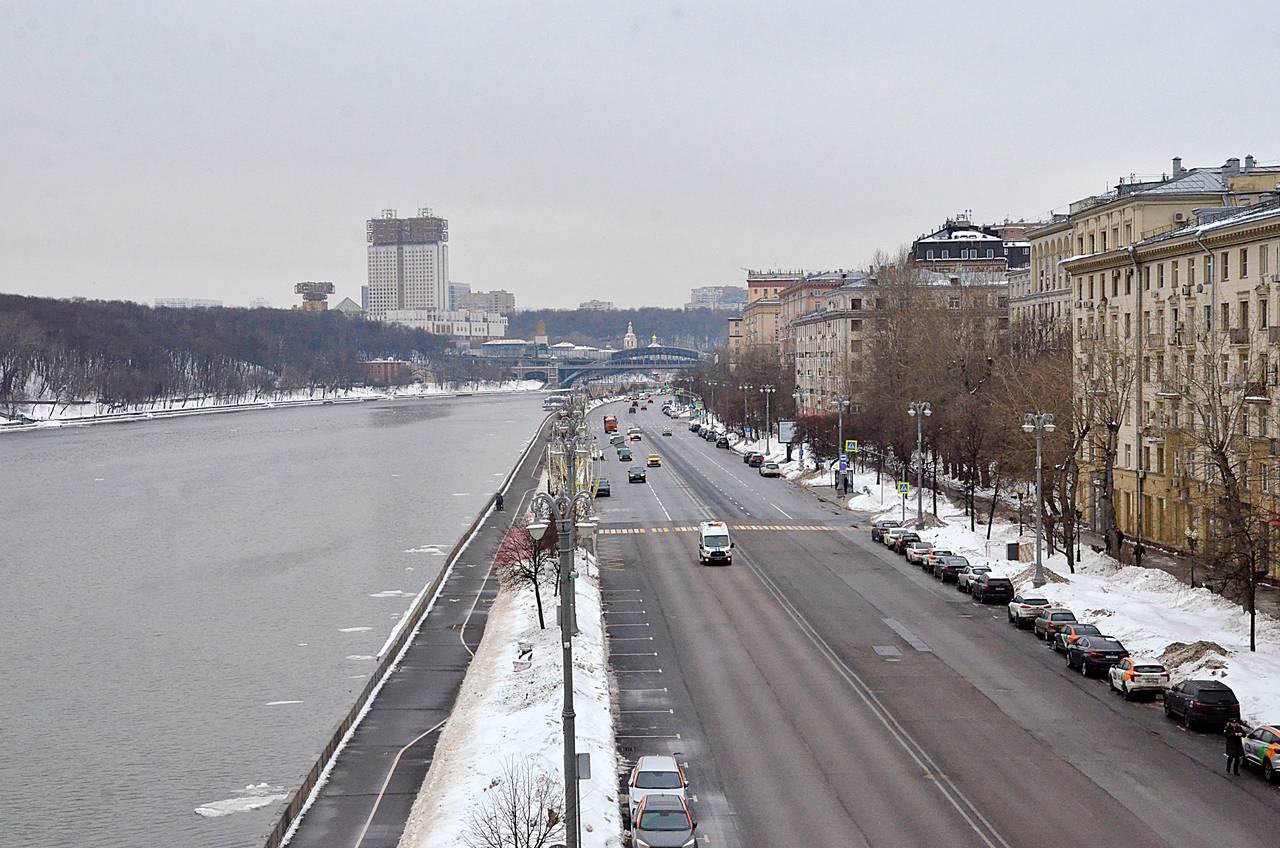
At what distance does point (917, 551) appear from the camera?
52031mm

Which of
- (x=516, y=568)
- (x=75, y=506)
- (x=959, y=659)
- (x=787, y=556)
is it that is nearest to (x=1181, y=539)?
(x=787, y=556)

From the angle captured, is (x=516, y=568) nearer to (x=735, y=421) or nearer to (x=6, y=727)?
(x=6, y=727)

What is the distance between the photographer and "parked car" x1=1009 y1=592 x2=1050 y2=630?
39219 millimetres

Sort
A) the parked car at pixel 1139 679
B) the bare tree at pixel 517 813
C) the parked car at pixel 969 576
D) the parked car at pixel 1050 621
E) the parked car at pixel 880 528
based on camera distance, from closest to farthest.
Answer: the bare tree at pixel 517 813
the parked car at pixel 1139 679
the parked car at pixel 1050 621
the parked car at pixel 969 576
the parked car at pixel 880 528

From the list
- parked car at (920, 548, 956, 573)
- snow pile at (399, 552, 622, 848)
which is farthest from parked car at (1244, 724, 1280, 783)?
parked car at (920, 548, 956, 573)

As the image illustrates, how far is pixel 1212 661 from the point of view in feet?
104

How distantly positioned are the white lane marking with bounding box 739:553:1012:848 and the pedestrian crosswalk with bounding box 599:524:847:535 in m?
20.1

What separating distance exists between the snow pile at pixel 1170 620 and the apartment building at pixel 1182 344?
10.5 feet

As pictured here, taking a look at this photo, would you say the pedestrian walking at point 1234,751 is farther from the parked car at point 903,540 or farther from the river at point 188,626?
the parked car at point 903,540

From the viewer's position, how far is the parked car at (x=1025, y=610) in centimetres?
3922

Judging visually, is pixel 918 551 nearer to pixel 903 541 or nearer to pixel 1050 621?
pixel 903 541

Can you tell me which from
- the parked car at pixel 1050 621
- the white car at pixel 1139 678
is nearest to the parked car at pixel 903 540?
the parked car at pixel 1050 621

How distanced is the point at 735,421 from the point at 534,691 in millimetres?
115385

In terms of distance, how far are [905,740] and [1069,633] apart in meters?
9.24
